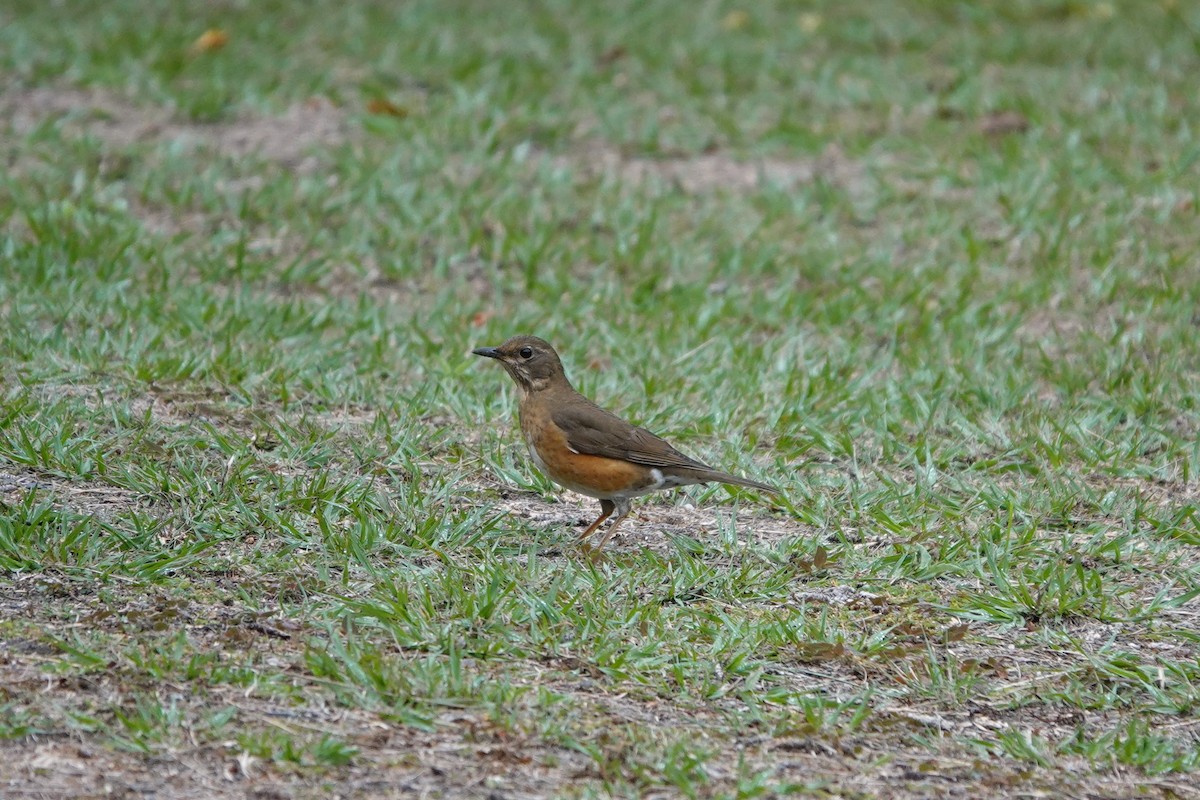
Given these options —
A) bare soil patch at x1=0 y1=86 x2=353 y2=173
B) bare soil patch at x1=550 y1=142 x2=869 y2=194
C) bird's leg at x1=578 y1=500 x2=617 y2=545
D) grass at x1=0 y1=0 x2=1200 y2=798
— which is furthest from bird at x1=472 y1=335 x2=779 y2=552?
bare soil patch at x1=0 y1=86 x2=353 y2=173

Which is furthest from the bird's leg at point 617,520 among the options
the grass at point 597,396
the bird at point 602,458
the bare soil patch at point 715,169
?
the bare soil patch at point 715,169

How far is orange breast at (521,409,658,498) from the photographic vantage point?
542 cm

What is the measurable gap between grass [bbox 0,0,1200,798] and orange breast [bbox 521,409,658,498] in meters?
0.25

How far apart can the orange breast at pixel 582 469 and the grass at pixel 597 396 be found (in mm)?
250

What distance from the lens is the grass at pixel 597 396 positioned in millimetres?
4223

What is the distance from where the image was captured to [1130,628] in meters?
5.03

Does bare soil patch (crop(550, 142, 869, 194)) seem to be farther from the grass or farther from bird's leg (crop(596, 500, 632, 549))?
bird's leg (crop(596, 500, 632, 549))

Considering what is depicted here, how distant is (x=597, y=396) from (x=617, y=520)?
4.42 feet

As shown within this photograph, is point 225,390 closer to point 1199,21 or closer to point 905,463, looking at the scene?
point 905,463

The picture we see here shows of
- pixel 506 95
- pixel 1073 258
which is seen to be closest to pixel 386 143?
pixel 506 95

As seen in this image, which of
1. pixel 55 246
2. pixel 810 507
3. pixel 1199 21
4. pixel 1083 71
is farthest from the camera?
pixel 1199 21

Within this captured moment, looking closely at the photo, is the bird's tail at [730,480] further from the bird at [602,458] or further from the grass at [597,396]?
the grass at [597,396]

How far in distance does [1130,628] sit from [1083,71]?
7474 mm

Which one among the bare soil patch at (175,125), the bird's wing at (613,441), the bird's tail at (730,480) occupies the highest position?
the bare soil patch at (175,125)
